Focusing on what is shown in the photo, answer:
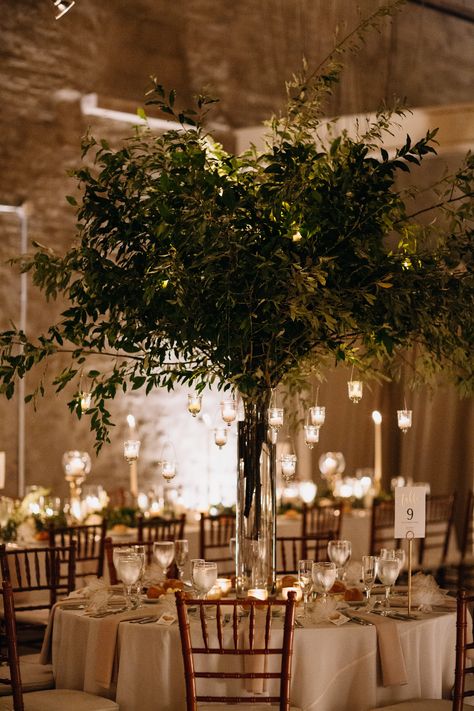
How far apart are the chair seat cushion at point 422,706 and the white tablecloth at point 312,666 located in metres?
0.08

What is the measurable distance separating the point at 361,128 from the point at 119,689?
813 centimetres

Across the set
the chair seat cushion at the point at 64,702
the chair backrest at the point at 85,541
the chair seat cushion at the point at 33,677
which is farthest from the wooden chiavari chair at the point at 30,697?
the chair backrest at the point at 85,541

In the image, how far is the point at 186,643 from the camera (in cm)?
358

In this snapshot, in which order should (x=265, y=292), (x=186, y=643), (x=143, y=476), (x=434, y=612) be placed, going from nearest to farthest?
(x=186, y=643), (x=265, y=292), (x=434, y=612), (x=143, y=476)

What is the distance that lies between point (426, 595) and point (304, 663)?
0.71 m

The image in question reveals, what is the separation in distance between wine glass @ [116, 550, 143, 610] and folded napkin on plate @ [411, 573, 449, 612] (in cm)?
103

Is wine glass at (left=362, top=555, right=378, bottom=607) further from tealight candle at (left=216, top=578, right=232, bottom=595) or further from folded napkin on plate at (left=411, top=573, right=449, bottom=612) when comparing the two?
tealight candle at (left=216, top=578, right=232, bottom=595)

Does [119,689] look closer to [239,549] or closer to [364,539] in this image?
[239,549]

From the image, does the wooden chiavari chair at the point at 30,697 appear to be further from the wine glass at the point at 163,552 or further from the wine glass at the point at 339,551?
the wine glass at the point at 339,551

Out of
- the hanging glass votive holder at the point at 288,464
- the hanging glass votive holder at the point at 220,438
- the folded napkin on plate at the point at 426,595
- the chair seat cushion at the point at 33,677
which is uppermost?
the hanging glass votive holder at the point at 220,438

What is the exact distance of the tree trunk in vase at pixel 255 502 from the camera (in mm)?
4293

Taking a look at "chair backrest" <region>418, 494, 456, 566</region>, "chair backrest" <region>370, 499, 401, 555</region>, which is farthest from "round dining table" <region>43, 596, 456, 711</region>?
"chair backrest" <region>418, 494, 456, 566</region>

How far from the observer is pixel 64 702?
12.8ft

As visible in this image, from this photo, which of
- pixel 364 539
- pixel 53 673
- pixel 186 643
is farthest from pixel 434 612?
pixel 364 539
